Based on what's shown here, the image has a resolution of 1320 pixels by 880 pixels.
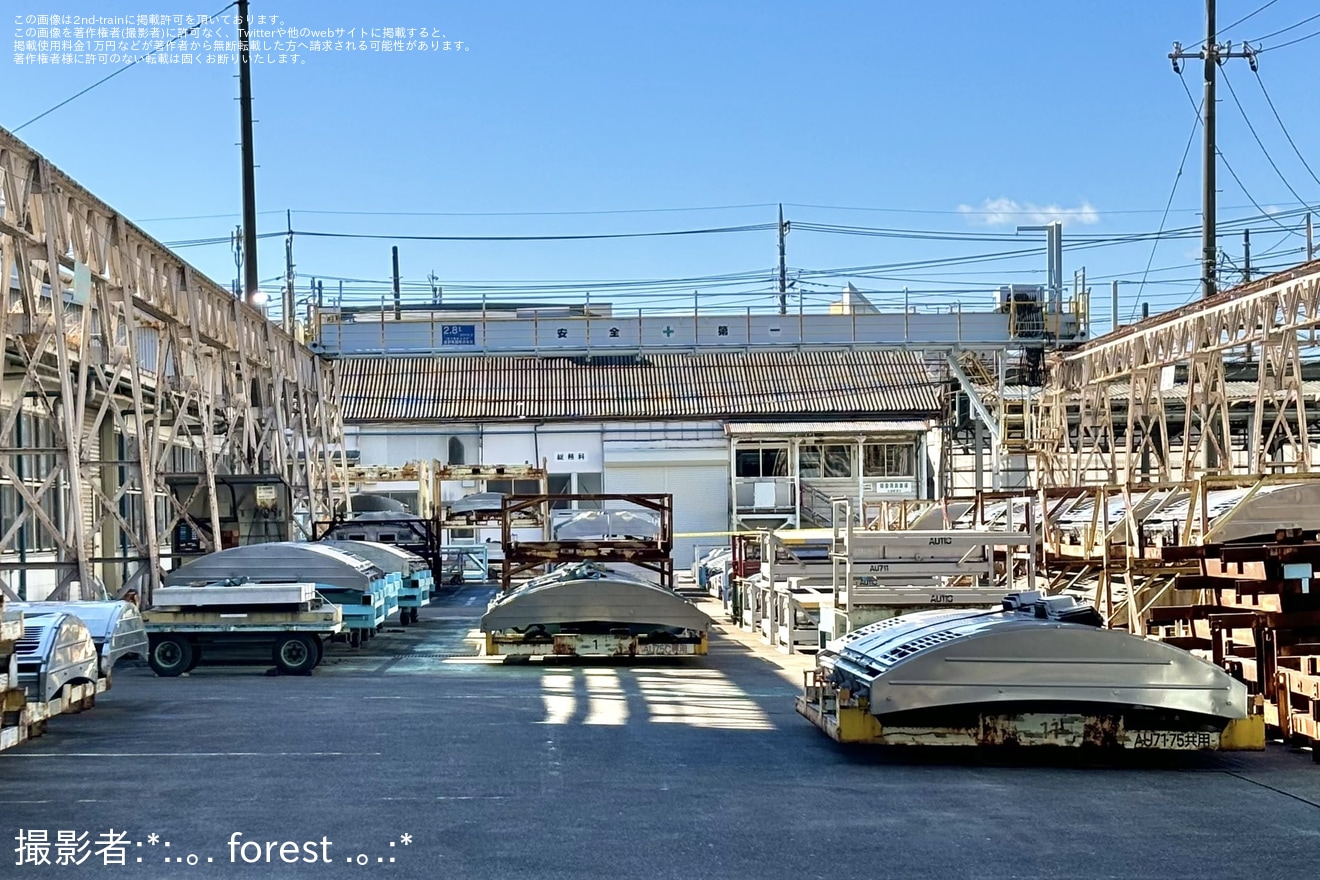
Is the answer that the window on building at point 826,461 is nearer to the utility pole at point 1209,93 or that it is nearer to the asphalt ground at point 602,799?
the utility pole at point 1209,93

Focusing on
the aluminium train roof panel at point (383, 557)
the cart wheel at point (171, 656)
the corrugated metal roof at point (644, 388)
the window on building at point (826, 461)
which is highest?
the corrugated metal roof at point (644, 388)

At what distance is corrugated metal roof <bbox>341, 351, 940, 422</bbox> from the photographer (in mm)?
46781

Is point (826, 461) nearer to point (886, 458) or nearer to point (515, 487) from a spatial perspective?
point (886, 458)

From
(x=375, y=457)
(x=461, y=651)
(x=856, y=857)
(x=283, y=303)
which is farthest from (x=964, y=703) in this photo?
(x=375, y=457)

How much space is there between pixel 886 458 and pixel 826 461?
1877 mm

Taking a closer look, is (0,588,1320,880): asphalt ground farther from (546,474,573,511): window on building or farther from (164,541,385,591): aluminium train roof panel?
(546,474,573,511): window on building

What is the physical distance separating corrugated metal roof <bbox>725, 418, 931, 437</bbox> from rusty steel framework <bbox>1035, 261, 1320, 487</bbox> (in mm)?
6626

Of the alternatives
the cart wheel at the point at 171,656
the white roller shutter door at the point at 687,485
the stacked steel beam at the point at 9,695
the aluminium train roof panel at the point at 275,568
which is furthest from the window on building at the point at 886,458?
the stacked steel beam at the point at 9,695

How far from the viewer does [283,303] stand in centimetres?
3512

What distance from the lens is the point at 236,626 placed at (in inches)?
656

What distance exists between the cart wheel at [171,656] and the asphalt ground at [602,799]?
3.13 meters

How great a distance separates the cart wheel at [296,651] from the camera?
55.0ft

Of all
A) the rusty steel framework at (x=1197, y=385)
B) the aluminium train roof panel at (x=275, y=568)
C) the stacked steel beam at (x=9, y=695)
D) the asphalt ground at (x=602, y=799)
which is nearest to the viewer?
the asphalt ground at (x=602, y=799)

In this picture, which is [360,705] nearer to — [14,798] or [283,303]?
[14,798]
